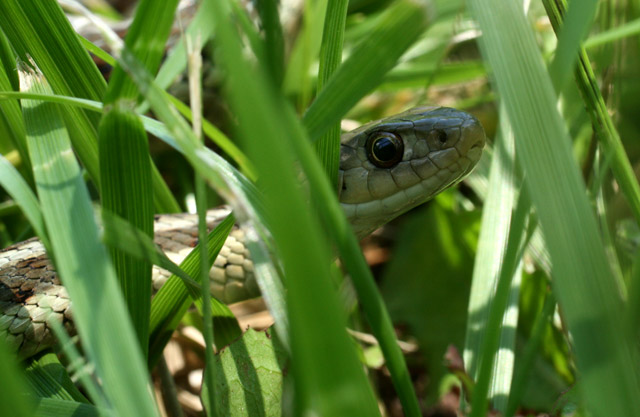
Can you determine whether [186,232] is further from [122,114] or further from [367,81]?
[367,81]

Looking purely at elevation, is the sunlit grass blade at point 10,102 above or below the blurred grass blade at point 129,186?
above

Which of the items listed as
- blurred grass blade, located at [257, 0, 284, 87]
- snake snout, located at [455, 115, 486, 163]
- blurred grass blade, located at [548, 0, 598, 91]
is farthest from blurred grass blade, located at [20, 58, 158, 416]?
snake snout, located at [455, 115, 486, 163]

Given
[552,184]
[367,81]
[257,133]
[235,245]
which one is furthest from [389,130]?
[257,133]

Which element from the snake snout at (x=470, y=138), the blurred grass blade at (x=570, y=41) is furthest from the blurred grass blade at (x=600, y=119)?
the snake snout at (x=470, y=138)

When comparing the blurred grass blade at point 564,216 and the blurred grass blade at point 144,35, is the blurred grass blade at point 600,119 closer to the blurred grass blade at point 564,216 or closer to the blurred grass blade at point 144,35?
the blurred grass blade at point 564,216

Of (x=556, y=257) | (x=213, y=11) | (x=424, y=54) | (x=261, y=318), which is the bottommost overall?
(x=261, y=318)

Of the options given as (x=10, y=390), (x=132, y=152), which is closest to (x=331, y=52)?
(x=132, y=152)
